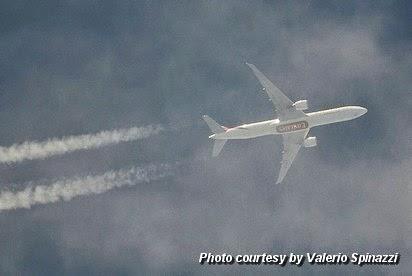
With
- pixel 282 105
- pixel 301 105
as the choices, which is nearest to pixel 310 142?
pixel 301 105

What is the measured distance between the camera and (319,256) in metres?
156

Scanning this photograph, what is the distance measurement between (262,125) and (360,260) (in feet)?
111

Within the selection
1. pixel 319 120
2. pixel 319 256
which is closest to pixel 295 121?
pixel 319 120

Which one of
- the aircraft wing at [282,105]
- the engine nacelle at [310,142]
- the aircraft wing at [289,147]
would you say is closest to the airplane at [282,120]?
the aircraft wing at [282,105]

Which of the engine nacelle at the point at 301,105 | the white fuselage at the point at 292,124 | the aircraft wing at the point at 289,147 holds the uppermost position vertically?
the engine nacelle at the point at 301,105

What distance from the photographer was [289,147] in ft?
596

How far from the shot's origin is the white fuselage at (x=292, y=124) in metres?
170

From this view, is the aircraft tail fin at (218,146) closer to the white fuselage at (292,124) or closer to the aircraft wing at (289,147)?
the white fuselage at (292,124)

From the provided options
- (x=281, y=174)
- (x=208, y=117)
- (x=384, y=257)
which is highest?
(x=208, y=117)

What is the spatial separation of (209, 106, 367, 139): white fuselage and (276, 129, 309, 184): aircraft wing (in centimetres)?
395

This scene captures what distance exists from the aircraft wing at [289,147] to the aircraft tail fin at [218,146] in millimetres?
15395

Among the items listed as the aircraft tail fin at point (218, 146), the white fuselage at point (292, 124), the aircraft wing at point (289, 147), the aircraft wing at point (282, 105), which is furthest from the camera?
the aircraft wing at point (289, 147)

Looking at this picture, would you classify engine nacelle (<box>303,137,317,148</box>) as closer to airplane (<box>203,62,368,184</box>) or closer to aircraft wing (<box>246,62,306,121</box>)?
airplane (<box>203,62,368,184</box>)

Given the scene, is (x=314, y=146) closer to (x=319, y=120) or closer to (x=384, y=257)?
(x=319, y=120)
